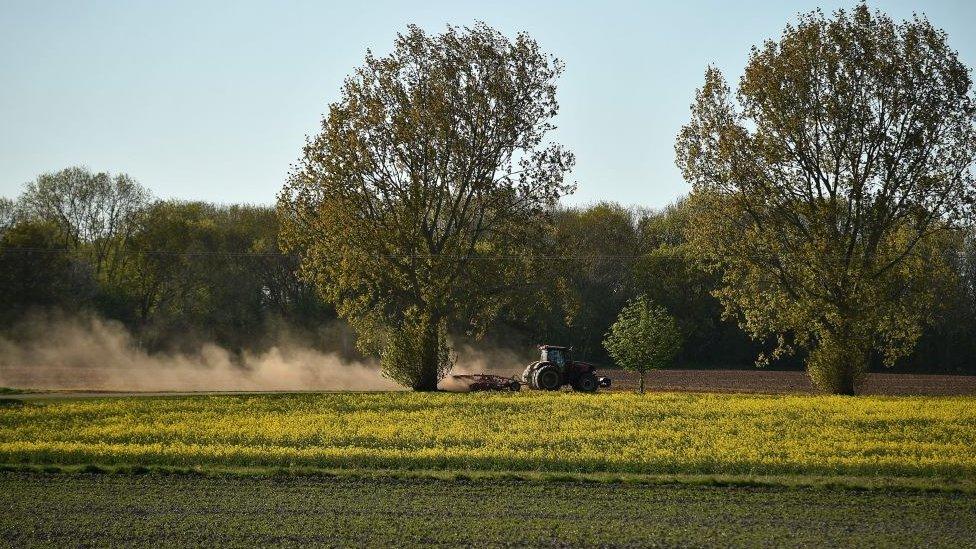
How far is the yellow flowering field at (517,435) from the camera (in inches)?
930

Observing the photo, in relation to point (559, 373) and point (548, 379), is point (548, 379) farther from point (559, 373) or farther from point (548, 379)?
point (559, 373)

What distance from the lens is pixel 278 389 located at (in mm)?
58250

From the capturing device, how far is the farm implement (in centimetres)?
4884

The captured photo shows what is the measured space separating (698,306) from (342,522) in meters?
73.6

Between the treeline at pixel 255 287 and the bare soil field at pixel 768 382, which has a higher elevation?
the treeline at pixel 255 287

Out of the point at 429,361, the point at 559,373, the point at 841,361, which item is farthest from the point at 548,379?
the point at 841,361

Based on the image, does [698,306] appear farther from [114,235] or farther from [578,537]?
[578,537]

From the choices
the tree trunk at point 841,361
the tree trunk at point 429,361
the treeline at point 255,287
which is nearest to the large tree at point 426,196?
the tree trunk at point 429,361

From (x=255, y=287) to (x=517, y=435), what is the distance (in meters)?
63.2

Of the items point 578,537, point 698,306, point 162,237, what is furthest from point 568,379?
point 162,237

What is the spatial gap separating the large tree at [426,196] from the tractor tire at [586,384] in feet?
17.6

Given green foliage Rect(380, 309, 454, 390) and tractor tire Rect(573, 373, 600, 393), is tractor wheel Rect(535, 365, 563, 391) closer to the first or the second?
tractor tire Rect(573, 373, 600, 393)

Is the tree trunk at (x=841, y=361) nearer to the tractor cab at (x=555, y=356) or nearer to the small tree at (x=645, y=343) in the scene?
the tractor cab at (x=555, y=356)

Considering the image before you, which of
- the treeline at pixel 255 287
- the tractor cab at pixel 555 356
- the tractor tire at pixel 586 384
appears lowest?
the tractor tire at pixel 586 384
